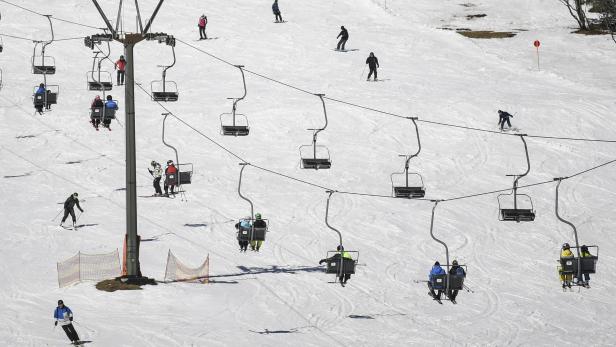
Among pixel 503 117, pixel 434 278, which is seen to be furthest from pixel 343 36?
pixel 434 278

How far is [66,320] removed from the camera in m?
26.5

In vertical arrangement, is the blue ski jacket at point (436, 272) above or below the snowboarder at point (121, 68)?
below

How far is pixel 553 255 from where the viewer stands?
1460 inches

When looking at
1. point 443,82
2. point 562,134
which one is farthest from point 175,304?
point 443,82

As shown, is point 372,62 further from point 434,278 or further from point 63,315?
point 63,315

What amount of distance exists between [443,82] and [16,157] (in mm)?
20241

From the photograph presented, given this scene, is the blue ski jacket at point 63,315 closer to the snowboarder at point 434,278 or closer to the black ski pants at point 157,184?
the snowboarder at point 434,278

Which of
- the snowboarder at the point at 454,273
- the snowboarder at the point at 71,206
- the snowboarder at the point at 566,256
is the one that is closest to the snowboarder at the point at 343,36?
the snowboarder at the point at 71,206

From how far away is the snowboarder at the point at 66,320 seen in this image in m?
26.4

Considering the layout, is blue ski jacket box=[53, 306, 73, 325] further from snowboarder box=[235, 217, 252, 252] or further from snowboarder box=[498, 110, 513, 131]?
snowboarder box=[498, 110, 513, 131]

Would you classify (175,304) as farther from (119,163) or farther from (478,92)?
(478,92)

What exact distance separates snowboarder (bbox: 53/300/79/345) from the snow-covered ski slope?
1.52 feet

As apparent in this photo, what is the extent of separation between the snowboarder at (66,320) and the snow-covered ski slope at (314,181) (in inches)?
18.3

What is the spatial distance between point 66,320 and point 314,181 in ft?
57.7
